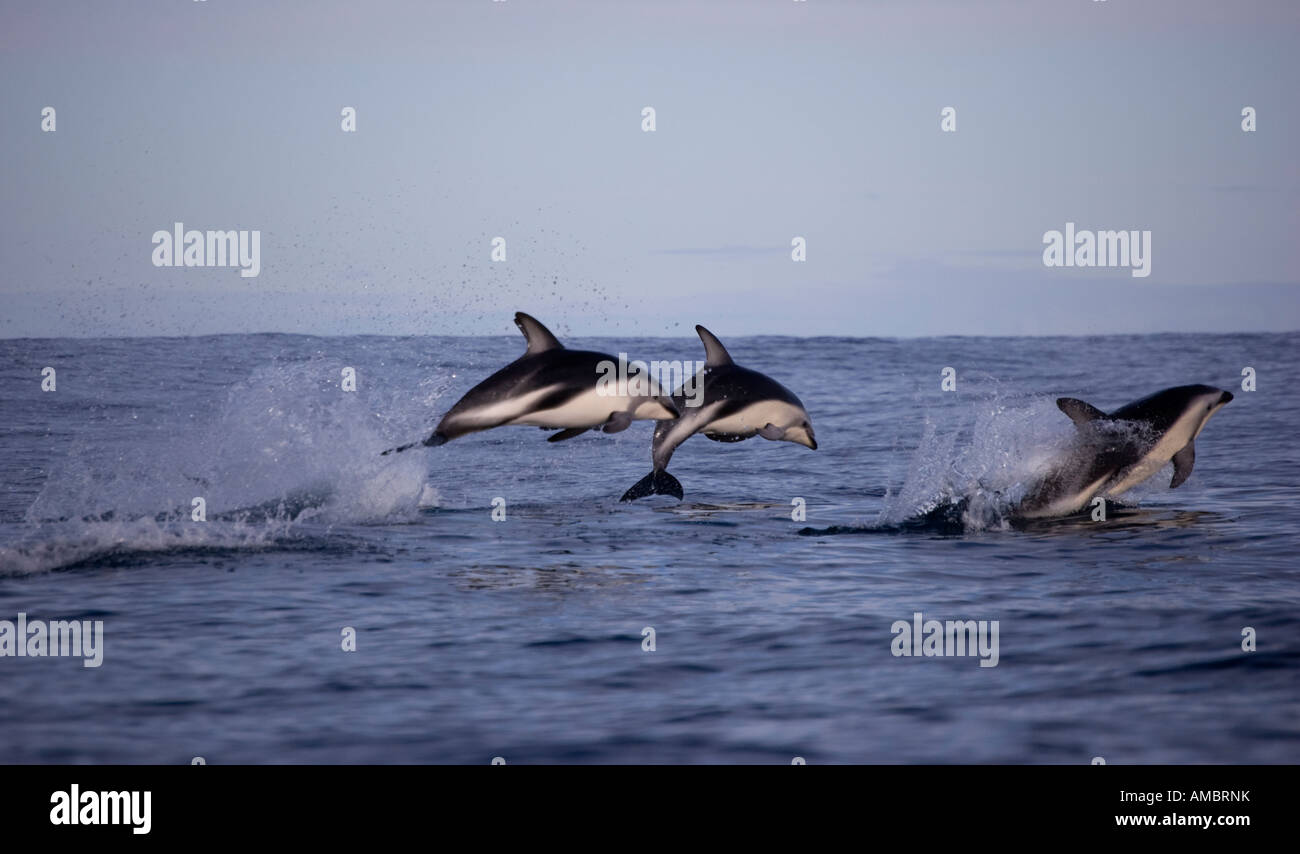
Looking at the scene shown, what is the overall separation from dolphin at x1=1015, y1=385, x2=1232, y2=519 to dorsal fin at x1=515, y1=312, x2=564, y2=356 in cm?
589

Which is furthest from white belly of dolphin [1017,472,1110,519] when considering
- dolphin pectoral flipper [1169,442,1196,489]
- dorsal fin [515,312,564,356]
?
dorsal fin [515,312,564,356]

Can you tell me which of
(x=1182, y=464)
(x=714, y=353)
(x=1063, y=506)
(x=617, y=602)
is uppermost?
(x=714, y=353)

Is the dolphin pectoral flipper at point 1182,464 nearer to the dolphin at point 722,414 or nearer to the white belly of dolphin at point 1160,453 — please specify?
the white belly of dolphin at point 1160,453

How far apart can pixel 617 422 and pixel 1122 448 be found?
619 cm

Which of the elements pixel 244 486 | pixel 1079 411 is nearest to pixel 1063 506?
pixel 1079 411

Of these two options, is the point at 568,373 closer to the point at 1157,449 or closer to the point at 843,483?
the point at 1157,449

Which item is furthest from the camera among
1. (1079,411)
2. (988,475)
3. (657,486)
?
(988,475)

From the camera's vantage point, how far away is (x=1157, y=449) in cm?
1474

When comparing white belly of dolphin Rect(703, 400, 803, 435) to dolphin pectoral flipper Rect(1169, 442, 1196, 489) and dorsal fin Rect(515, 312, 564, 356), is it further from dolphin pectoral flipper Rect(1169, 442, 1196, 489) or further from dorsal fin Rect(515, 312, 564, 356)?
dolphin pectoral flipper Rect(1169, 442, 1196, 489)

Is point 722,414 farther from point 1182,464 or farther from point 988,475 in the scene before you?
point 1182,464

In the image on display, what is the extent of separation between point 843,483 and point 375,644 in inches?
427

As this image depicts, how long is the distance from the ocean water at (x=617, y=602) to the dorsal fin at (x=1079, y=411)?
42.2 inches

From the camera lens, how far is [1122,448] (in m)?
14.7
